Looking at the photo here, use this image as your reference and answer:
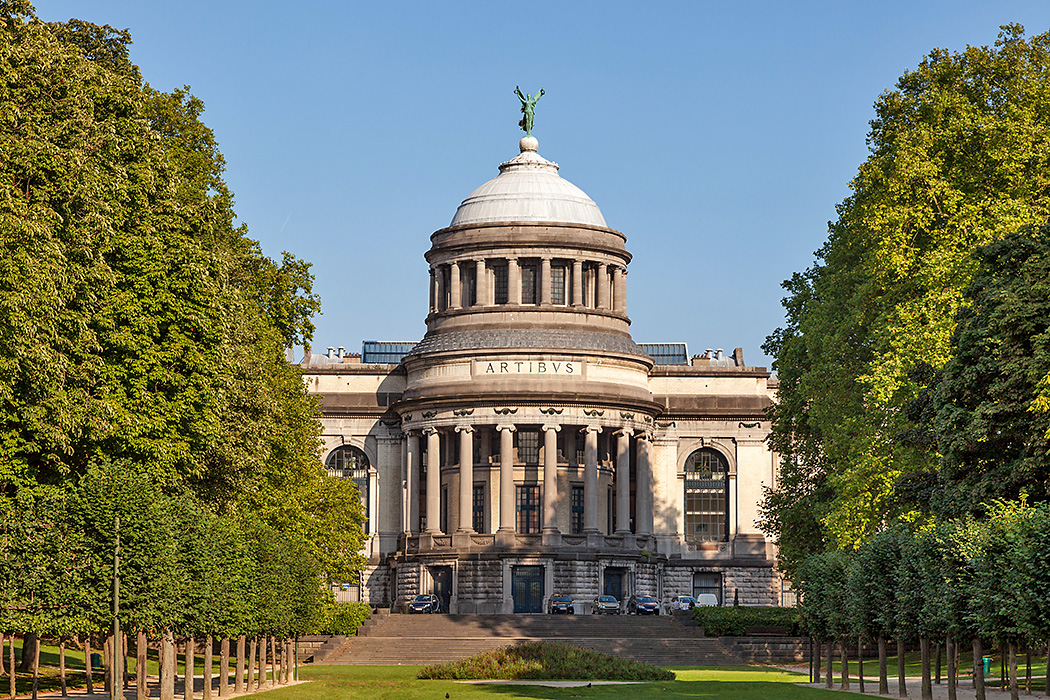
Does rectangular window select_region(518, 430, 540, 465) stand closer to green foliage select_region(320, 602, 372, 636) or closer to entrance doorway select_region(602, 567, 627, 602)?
entrance doorway select_region(602, 567, 627, 602)

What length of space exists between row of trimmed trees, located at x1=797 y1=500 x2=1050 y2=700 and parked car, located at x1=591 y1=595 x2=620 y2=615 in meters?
38.6

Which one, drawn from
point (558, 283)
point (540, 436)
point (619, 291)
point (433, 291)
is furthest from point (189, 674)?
point (619, 291)

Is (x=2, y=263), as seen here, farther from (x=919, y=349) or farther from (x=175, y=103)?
(x=919, y=349)

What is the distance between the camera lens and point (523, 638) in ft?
248

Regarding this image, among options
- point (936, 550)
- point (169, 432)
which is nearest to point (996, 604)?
point (936, 550)

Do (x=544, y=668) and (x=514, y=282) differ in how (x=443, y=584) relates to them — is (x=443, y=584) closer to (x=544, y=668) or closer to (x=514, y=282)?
(x=514, y=282)

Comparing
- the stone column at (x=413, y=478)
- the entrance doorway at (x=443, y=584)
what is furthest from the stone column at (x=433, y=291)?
the entrance doorway at (x=443, y=584)

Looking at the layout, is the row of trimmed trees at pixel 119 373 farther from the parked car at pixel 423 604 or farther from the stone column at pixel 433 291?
the stone column at pixel 433 291

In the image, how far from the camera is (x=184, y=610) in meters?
37.2

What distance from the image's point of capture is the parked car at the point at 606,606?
89.8 metres

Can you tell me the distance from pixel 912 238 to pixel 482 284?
59.8m

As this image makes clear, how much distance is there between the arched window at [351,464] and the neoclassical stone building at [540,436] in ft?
0.51

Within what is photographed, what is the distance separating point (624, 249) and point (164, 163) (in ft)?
216

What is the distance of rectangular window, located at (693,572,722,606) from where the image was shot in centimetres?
10550
